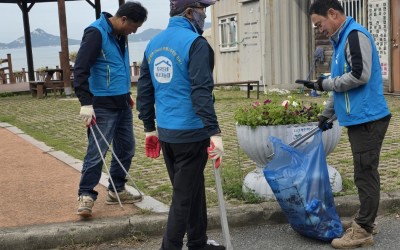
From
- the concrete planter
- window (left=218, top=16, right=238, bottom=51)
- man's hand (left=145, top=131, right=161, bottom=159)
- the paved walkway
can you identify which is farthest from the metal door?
man's hand (left=145, top=131, right=161, bottom=159)

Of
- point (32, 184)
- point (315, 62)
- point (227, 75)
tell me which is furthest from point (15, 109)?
point (32, 184)

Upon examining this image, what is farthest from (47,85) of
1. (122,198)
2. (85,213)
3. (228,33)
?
(85,213)

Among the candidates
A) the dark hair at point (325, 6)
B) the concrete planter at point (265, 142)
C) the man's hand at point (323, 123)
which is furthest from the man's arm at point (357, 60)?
the concrete planter at point (265, 142)

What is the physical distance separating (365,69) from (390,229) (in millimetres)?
1472

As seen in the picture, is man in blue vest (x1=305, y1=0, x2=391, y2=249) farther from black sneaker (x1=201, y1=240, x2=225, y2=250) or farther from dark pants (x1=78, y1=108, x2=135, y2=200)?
dark pants (x1=78, y1=108, x2=135, y2=200)

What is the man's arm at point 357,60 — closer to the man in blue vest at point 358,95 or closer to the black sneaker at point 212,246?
the man in blue vest at point 358,95

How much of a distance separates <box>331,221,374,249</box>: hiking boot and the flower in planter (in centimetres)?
120

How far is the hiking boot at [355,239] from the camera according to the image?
4.58m

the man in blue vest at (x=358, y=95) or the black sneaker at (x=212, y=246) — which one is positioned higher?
the man in blue vest at (x=358, y=95)

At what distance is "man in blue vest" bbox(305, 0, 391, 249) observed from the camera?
4336mm

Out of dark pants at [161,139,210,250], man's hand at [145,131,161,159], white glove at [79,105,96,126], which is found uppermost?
white glove at [79,105,96,126]

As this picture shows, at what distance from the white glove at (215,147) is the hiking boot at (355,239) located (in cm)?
130

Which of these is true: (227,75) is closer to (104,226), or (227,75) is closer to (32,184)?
(32,184)

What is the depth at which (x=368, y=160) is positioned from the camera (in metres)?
4.47
